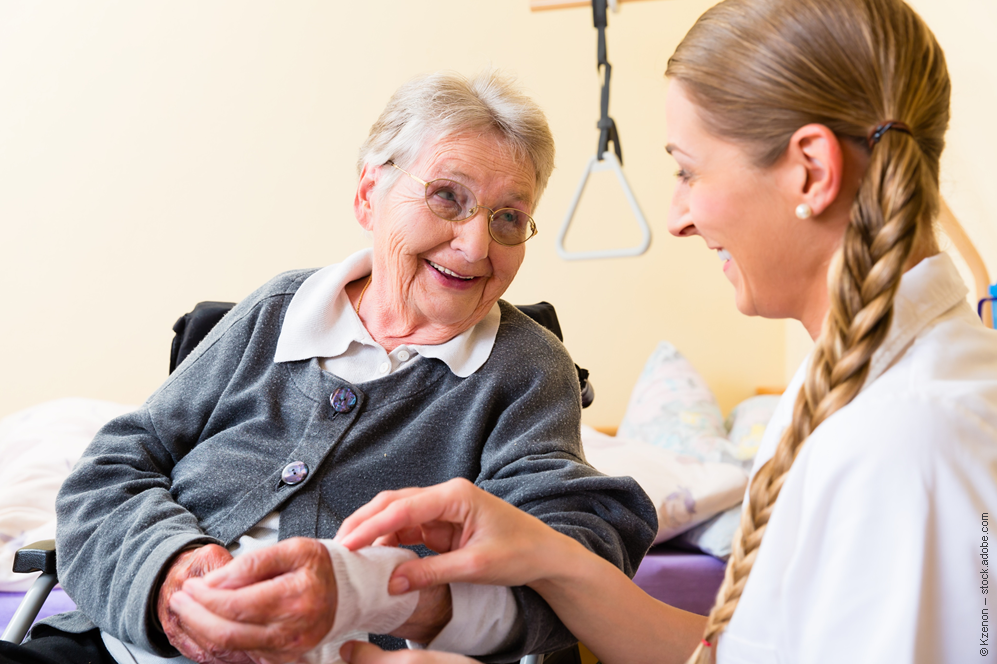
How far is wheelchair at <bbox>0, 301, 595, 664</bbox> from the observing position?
120 cm

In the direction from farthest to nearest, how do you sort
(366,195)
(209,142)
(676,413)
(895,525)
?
1. (209,142)
2. (676,413)
3. (366,195)
4. (895,525)

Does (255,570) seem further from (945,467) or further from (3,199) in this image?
(3,199)

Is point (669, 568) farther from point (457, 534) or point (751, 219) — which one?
point (751, 219)

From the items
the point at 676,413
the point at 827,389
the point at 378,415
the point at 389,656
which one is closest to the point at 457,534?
the point at 389,656

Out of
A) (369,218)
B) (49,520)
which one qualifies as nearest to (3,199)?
(49,520)

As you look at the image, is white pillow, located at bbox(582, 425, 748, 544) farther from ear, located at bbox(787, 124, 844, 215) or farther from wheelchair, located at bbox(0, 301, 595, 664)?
ear, located at bbox(787, 124, 844, 215)

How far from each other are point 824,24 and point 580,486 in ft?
2.10

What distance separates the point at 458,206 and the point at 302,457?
0.46 m

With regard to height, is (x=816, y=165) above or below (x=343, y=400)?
above

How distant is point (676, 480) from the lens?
2.01 m

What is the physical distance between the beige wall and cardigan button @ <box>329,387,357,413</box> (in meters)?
1.80

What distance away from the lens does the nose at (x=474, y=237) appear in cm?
125

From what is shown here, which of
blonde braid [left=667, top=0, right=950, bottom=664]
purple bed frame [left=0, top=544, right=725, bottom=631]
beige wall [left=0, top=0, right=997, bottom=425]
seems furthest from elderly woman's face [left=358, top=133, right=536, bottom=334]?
beige wall [left=0, top=0, right=997, bottom=425]

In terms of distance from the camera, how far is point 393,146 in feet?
4.33
